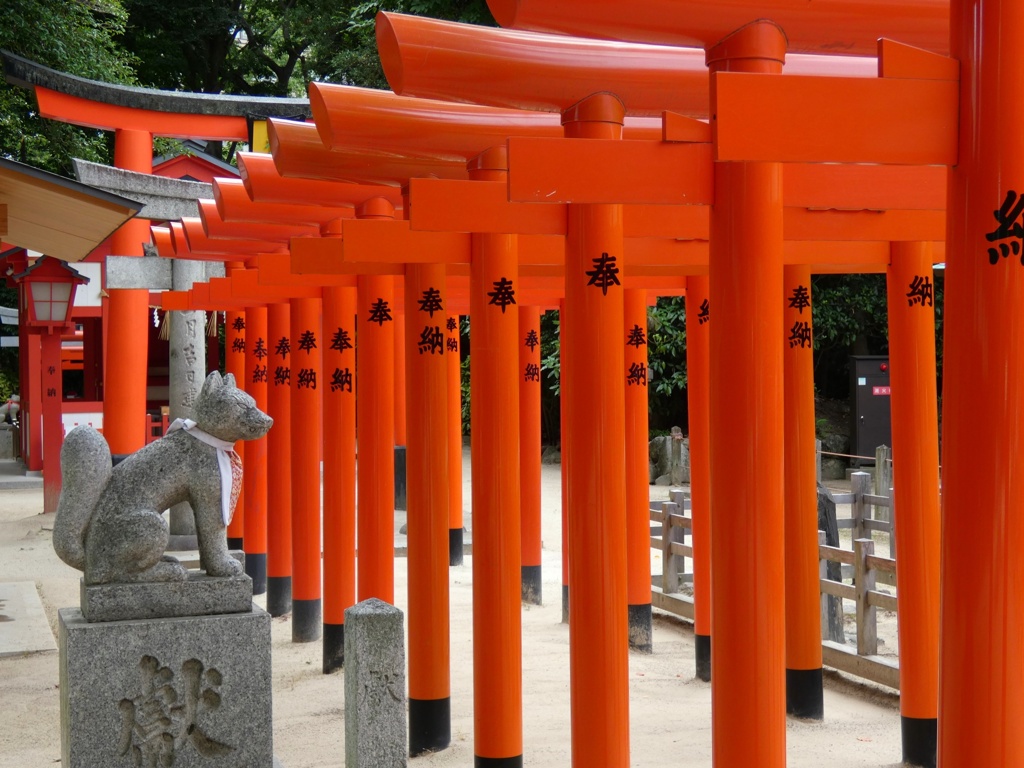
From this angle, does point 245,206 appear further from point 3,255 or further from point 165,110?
point 3,255

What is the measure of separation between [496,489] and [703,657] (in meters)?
3.06

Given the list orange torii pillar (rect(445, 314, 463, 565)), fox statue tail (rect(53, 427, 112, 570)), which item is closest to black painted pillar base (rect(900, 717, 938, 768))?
fox statue tail (rect(53, 427, 112, 570))

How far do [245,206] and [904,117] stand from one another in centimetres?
596

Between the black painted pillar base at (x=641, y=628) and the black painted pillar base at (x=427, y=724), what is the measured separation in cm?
274

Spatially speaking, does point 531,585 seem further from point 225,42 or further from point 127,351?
point 225,42

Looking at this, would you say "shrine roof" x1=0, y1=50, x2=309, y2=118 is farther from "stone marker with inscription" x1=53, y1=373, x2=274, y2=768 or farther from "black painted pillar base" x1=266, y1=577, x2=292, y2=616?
"stone marker with inscription" x1=53, y1=373, x2=274, y2=768

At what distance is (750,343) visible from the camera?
3990 millimetres

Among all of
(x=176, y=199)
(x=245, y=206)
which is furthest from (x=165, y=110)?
(x=245, y=206)

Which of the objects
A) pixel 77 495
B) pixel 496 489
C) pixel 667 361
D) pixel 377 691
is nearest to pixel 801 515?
pixel 496 489

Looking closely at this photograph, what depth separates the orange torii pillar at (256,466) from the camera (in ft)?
38.3

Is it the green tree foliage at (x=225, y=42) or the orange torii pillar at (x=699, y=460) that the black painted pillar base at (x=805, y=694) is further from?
the green tree foliage at (x=225, y=42)

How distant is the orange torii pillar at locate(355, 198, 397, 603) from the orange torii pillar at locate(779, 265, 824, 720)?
8.43 feet

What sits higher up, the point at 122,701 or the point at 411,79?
the point at 411,79

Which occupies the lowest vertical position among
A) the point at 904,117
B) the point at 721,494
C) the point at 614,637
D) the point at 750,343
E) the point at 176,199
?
the point at 614,637
